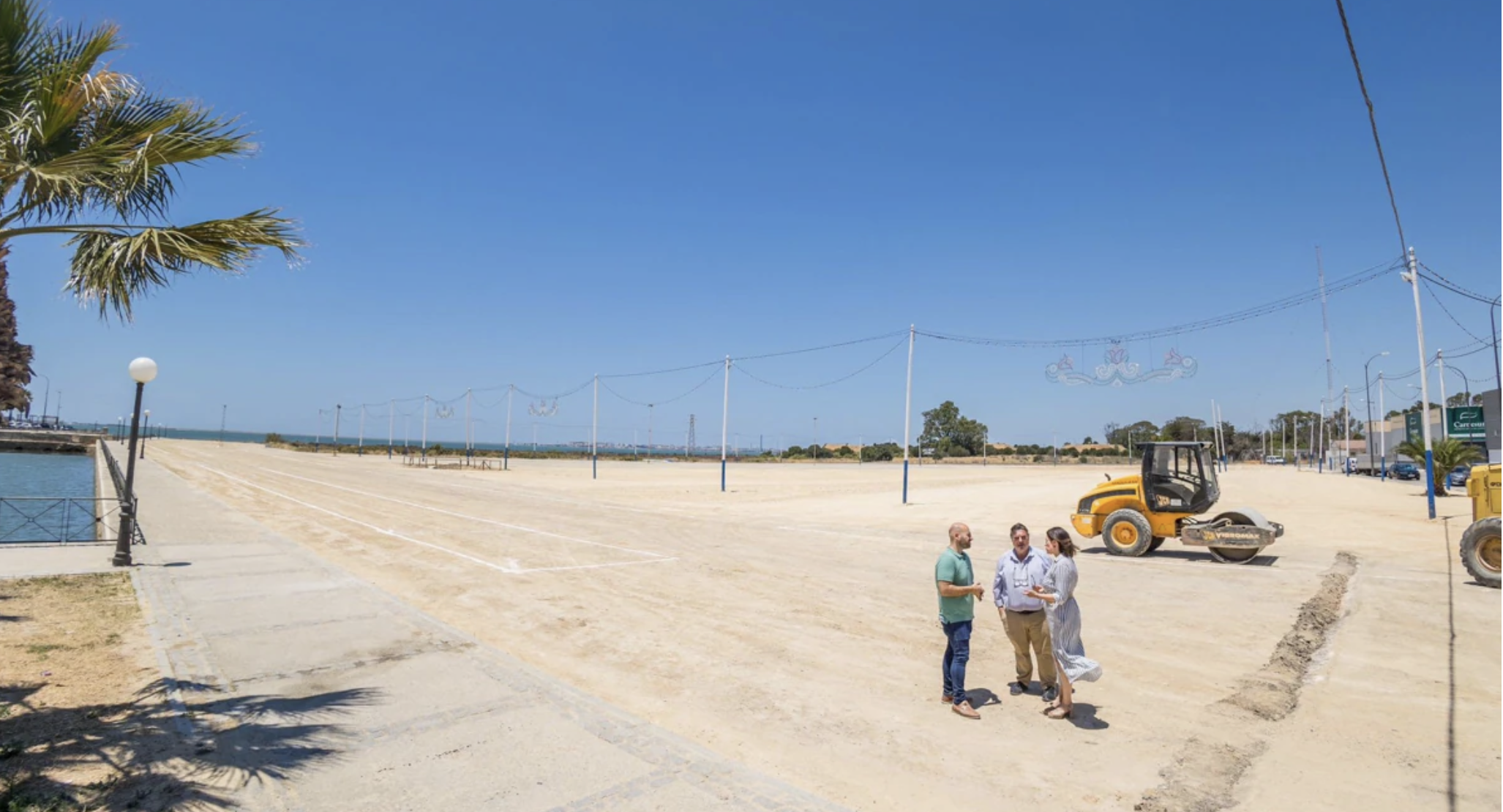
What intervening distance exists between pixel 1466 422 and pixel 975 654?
50.6 meters

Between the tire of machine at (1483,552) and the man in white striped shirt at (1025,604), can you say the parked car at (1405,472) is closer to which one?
the tire of machine at (1483,552)

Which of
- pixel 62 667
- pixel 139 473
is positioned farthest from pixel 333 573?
pixel 139 473

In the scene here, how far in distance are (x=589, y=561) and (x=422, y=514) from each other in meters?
10.5

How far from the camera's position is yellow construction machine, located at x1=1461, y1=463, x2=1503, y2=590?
11992 millimetres

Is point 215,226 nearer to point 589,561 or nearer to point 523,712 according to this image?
point 523,712

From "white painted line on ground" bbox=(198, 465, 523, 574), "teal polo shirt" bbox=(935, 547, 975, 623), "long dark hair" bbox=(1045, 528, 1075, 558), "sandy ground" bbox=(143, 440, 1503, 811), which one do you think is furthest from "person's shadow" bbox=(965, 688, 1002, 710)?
"white painted line on ground" bbox=(198, 465, 523, 574)

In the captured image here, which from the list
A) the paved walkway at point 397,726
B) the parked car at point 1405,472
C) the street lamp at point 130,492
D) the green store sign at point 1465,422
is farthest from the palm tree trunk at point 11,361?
the parked car at point 1405,472

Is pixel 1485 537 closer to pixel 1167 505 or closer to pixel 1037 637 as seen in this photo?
pixel 1167 505

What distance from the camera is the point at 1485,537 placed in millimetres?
12133

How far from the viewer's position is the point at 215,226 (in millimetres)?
5609

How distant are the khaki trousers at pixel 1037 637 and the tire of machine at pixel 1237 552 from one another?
34.0 ft

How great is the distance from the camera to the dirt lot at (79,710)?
15.0 ft

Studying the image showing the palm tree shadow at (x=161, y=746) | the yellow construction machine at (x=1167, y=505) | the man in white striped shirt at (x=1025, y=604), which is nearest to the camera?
the palm tree shadow at (x=161, y=746)

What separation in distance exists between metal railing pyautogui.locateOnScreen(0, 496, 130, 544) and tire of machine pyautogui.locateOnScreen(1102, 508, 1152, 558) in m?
19.0
